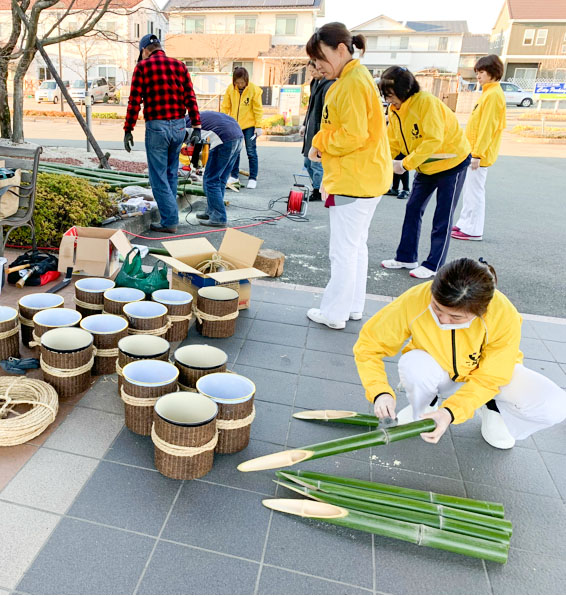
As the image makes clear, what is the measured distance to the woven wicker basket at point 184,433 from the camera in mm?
1996

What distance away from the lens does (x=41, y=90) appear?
24.6 meters

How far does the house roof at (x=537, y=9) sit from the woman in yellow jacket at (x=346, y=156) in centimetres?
4284

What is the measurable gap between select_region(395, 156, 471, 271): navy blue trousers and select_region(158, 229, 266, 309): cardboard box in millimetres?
1710

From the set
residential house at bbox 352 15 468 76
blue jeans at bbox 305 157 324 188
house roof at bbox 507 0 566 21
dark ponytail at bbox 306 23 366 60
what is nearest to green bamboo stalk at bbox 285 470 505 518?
dark ponytail at bbox 306 23 366 60

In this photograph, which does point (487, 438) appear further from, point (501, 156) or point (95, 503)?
point (501, 156)

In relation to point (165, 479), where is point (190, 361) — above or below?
above

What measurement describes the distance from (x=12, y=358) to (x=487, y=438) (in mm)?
2583

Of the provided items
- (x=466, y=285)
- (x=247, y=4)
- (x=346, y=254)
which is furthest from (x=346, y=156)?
(x=247, y=4)

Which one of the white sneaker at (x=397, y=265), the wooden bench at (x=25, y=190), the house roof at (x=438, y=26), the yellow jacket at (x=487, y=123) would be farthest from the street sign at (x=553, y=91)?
the wooden bench at (x=25, y=190)

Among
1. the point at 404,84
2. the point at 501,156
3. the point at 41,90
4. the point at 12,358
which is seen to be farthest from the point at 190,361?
the point at 41,90

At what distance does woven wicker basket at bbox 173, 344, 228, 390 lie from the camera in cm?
243

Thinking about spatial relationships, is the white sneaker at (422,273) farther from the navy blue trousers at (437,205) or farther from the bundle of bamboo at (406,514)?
the bundle of bamboo at (406,514)

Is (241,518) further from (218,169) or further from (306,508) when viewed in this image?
(218,169)

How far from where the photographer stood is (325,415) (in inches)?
99.2
